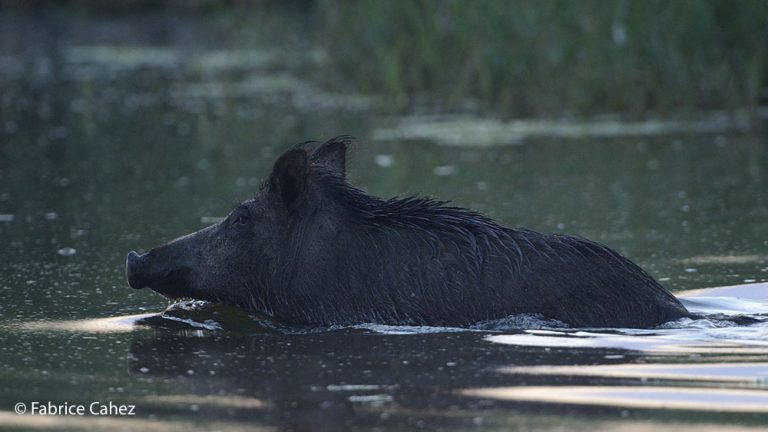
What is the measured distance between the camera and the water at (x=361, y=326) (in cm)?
489

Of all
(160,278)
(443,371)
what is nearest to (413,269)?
(443,371)

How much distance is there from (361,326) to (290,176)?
80 centimetres

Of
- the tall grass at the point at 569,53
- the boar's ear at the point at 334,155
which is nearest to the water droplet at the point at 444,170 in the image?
the tall grass at the point at 569,53

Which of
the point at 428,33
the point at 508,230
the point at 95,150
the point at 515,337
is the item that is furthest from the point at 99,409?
the point at 428,33

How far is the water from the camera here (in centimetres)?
489

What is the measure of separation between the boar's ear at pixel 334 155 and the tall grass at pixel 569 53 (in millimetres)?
7157

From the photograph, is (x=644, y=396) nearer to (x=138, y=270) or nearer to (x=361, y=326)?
(x=361, y=326)

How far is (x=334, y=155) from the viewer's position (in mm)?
6996

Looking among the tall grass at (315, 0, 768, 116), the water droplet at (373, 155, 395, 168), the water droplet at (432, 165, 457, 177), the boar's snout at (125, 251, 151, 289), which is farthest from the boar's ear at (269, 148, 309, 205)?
the tall grass at (315, 0, 768, 116)

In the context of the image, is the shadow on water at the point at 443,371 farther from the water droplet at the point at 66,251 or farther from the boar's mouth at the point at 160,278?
the water droplet at the point at 66,251

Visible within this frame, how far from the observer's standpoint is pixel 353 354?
19.1 ft

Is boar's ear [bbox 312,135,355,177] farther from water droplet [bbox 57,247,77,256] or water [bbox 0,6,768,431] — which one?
water droplet [bbox 57,247,77,256]

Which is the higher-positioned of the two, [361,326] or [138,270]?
[138,270]

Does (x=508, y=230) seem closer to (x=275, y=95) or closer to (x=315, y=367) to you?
(x=315, y=367)
